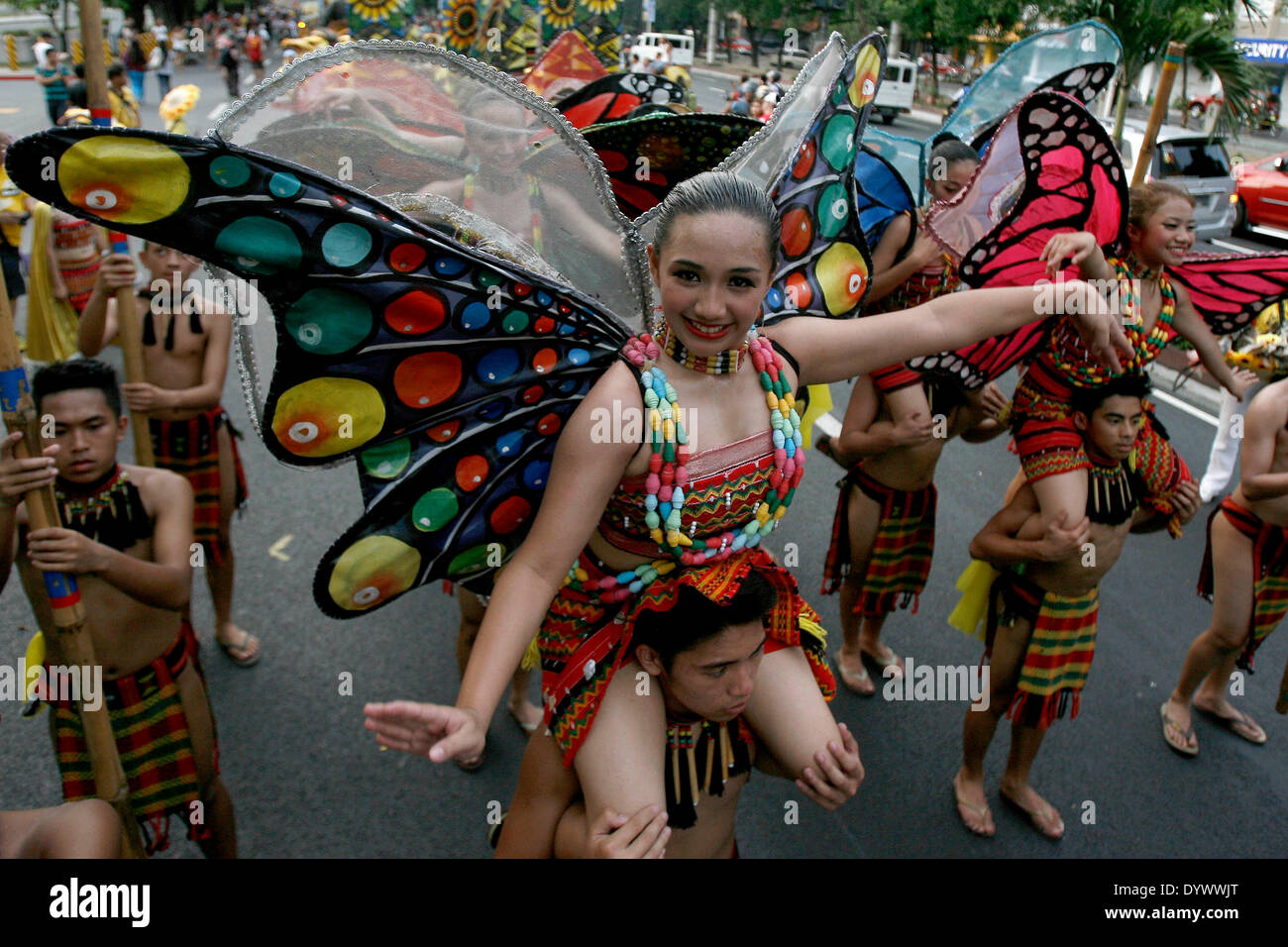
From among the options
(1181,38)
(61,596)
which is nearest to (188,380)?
(61,596)

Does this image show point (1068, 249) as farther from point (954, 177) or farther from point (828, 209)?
point (954, 177)

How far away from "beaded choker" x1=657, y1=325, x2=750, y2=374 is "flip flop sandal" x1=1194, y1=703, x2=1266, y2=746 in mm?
3319

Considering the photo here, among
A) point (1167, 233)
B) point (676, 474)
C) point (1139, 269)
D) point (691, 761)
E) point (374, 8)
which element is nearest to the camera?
point (676, 474)

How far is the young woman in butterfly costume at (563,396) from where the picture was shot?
158 cm

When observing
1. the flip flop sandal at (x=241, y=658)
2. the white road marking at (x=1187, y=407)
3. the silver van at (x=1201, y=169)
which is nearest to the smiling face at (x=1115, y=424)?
the flip flop sandal at (x=241, y=658)

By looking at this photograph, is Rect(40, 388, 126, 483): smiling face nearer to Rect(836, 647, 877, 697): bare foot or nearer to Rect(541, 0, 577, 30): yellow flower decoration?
Rect(836, 647, 877, 697): bare foot

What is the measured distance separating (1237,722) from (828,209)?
10.3 feet

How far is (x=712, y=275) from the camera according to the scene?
1.74 metres

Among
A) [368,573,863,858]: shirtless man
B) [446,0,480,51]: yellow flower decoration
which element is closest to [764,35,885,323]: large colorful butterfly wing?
[368,573,863,858]: shirtless man

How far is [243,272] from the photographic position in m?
1.47

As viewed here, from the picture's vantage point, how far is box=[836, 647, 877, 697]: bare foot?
4.13 meters

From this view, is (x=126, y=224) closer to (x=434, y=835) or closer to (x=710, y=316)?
(x=710, y=316)

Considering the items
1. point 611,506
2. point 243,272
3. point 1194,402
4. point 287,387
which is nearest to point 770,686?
point 611,506

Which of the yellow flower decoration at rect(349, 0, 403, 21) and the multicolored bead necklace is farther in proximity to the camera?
the yellow flower decoration at rect(349, 0, 403, 21)
